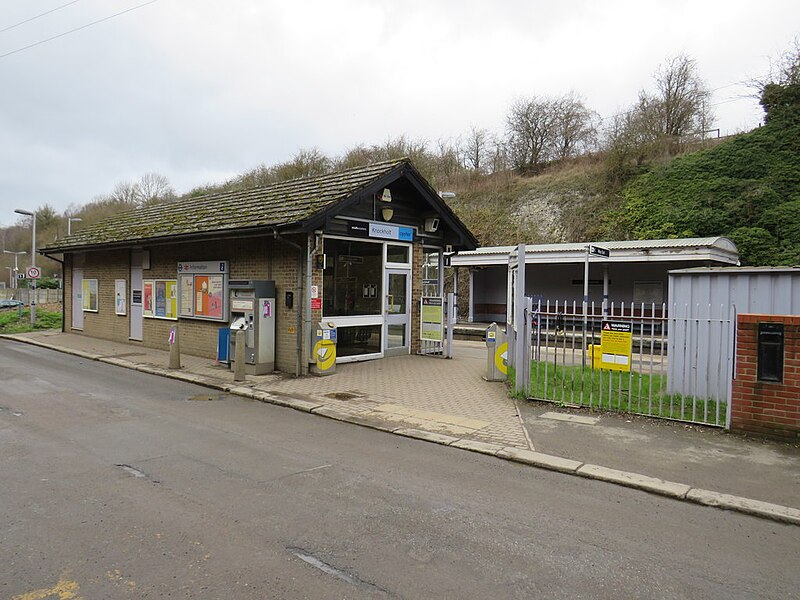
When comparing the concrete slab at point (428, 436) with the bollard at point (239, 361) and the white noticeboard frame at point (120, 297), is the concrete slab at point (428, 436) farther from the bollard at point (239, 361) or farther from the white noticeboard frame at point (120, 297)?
the white noticeboard frame at point (120, 297)

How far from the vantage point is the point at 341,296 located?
1237 cm

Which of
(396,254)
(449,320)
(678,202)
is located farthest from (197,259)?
(678,202)

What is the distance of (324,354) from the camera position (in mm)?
11023

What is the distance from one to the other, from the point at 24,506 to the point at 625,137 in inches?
1263

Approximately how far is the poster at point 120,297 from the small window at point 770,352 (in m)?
15.8

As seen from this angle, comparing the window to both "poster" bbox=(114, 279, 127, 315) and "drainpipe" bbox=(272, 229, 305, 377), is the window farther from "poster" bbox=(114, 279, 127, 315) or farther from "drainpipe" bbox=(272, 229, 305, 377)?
"poster" bbox=(114, 279, 127, 315)

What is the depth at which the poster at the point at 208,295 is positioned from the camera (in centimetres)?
1312

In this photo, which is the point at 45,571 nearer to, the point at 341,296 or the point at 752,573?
the point at 752,573

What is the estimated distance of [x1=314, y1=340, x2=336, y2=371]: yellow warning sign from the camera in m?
11.0

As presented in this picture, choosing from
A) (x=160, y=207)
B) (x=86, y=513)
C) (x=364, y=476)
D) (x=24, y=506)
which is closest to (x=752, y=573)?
(x=364, y=476)

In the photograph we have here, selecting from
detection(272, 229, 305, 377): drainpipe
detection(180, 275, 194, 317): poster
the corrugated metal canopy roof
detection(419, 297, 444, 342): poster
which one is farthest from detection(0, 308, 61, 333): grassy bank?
the corrugated metal canopy roof

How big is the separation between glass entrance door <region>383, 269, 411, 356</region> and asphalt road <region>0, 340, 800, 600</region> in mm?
6528

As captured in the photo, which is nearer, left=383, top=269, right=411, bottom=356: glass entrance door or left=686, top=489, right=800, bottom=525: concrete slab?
left=686, top=489, right=800, bottom=525: concrete slab

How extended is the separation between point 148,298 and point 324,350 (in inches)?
282
